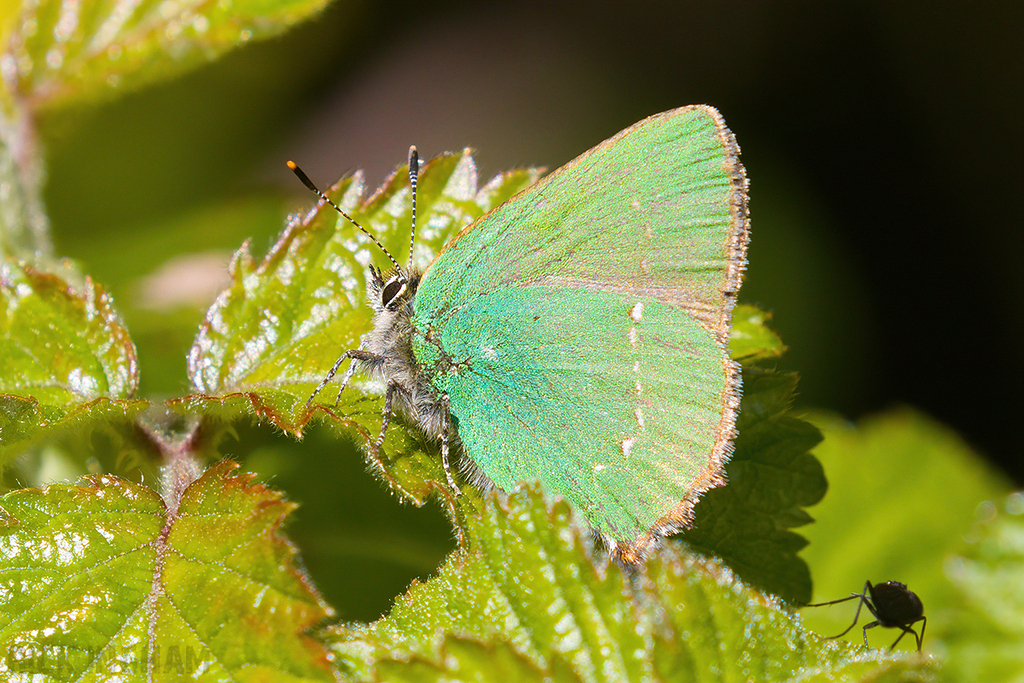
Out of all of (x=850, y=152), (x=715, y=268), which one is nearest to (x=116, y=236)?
(x=715, y=268)

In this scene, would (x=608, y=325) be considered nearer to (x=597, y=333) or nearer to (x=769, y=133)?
(x=597, y=333)

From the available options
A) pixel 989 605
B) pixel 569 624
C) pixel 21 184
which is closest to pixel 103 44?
pixel 21 184

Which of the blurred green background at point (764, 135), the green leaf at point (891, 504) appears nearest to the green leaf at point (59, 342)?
the blurred green background at point (764, 135)

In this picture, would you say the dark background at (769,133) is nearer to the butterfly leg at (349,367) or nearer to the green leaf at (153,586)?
the butterfly leg at (349,367)

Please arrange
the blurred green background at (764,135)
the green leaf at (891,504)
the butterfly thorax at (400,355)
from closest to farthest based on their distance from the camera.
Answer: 1. the butterfly thorax at (400,355)
2. the green leaf at (891,504)
3. the blurred green background at (764,135)

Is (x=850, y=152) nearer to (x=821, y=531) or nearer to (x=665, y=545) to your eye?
(x=821, y=531)

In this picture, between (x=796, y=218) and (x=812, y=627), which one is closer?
(x=812, y=627)

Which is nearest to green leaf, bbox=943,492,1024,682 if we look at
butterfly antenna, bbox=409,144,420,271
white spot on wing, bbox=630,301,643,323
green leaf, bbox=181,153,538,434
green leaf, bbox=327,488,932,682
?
green leaf, bbox=327,488,932,682
